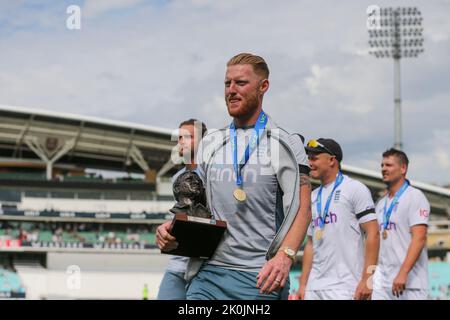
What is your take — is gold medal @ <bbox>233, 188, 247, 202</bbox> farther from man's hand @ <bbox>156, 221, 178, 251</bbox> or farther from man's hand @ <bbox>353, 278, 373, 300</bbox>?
man's hand @ <bbox>353, 278, 373, 300</bbox>

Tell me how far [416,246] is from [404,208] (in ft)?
1.44

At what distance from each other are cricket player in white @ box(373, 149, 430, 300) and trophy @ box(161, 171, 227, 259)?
4.32m

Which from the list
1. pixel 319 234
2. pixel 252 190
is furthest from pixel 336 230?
pixel 252 190

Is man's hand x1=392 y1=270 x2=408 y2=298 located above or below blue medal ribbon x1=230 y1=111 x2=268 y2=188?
below

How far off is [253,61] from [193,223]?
0.76m

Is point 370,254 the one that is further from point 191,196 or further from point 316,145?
point 191,196

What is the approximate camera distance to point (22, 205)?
48844mm

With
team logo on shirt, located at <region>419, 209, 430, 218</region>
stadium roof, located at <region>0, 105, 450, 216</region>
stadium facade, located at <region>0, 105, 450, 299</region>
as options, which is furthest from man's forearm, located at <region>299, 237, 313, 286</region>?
stadium roof, located at <region>0, 105, 450, 216</region>

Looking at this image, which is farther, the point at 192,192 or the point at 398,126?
the point at 398,126

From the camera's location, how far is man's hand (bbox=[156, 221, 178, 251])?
3.52 meters

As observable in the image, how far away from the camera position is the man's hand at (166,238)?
3.52 meters

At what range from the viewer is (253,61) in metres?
3.66
